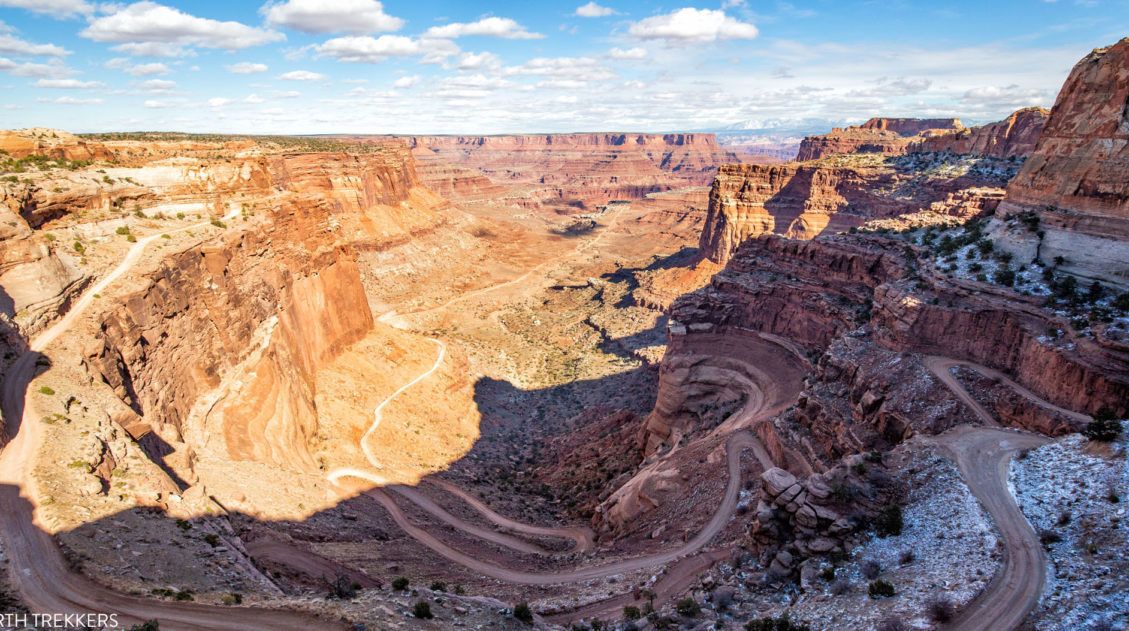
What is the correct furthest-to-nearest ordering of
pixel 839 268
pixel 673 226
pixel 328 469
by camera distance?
pixel 673 226
pixel 839 268
pixel 328 469

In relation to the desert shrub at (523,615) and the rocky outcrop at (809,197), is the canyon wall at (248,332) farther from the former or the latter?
the rocky outcrop at (809,197)

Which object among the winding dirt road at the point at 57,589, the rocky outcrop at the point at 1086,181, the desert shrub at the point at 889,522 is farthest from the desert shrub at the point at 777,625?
the rocky outcrop at the point at 1086,181

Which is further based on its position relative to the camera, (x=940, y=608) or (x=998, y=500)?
(x=998, y=500)

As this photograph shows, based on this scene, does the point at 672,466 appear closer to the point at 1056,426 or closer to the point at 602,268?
the point at 1056,426

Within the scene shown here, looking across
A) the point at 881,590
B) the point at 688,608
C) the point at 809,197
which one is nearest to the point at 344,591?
the point at 688,608

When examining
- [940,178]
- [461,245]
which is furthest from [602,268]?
[940,178]

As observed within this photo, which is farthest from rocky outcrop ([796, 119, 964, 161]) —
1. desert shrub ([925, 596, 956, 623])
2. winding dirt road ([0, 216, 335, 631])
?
winding dirt road ([0, 216, 335, 631])

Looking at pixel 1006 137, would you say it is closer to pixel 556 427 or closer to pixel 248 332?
pixel 556 427
